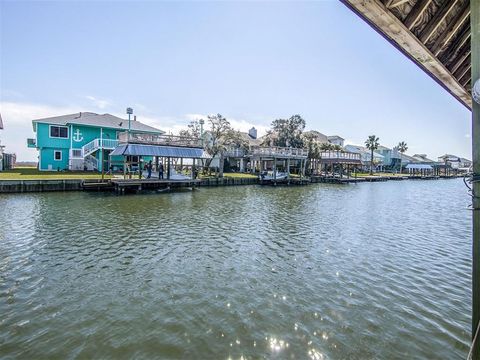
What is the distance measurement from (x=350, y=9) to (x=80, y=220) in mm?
15827

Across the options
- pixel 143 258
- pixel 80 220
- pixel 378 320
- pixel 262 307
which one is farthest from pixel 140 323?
pixel 80 220

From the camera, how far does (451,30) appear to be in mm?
4055

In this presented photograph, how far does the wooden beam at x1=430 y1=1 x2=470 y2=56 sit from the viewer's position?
3857 mm

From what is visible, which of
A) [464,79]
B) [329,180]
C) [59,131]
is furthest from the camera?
[329,180]

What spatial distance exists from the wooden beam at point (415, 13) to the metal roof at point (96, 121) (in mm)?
38215

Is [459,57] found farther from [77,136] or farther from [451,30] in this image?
[77,136]

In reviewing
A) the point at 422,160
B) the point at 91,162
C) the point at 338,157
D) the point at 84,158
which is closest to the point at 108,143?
the point at 91,162

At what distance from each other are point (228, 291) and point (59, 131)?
37.1 meters

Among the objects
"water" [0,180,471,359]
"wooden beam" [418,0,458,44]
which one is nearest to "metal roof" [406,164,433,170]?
"water" [0,180,471,359]

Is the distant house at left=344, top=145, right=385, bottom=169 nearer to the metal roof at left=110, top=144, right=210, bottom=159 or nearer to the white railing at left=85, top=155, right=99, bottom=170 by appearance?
the metal roof at left=110, top=144, right=210, bottom=159

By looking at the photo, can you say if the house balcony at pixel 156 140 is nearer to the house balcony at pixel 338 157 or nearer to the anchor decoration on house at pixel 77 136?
the anchor decoration on house at pixel 77 136

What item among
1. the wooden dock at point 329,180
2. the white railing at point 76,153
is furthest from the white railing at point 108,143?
the wooden dock at point 329,180

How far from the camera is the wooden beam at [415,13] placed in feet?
11.5

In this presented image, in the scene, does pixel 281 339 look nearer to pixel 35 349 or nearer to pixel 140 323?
pixel 140 323
